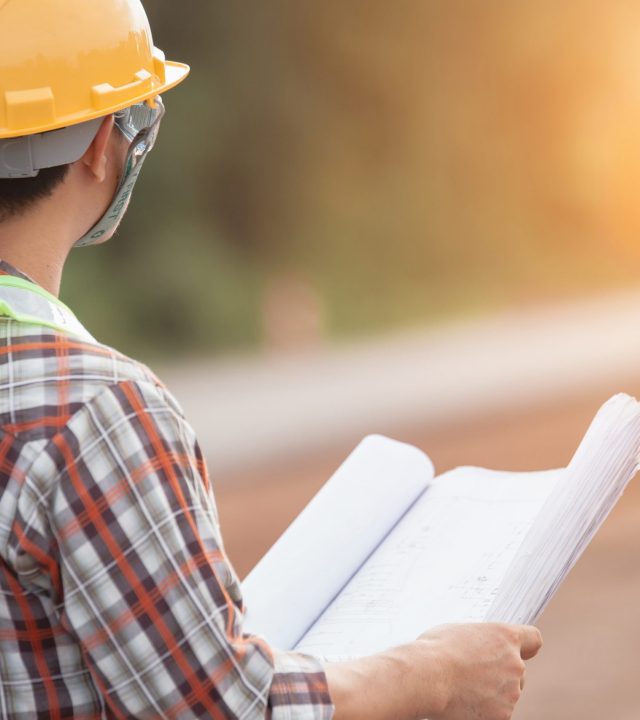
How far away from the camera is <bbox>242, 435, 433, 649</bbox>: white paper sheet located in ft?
5.57

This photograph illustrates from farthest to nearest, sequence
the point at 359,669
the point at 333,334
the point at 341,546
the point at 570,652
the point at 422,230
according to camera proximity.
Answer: the point at 422,230, the point at 333,334, the point at 570,652, the point at 341,546, the point at 359,669

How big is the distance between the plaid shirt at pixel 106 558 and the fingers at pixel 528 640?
1.12ft

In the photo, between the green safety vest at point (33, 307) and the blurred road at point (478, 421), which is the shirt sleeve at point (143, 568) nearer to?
the green safety vest at point (33, 307)

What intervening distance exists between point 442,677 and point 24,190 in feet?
2.21

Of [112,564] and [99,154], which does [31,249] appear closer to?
[99,154]

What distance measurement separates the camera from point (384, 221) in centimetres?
1208

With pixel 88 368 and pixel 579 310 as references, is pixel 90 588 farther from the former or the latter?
pixel 579 310

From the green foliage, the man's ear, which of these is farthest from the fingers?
the green foliage

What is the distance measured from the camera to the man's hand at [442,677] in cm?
127

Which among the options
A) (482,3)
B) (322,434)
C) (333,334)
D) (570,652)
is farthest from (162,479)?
(482,3)

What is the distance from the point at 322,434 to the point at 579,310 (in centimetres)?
453

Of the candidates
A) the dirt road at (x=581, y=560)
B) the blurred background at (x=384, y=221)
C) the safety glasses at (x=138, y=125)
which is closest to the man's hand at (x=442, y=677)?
the safety glasses at (x=138, y=125)

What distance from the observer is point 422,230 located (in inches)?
481

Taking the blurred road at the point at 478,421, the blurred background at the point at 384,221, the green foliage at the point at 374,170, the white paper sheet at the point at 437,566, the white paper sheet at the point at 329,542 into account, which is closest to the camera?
the white paper sheet at the point at 437,566
